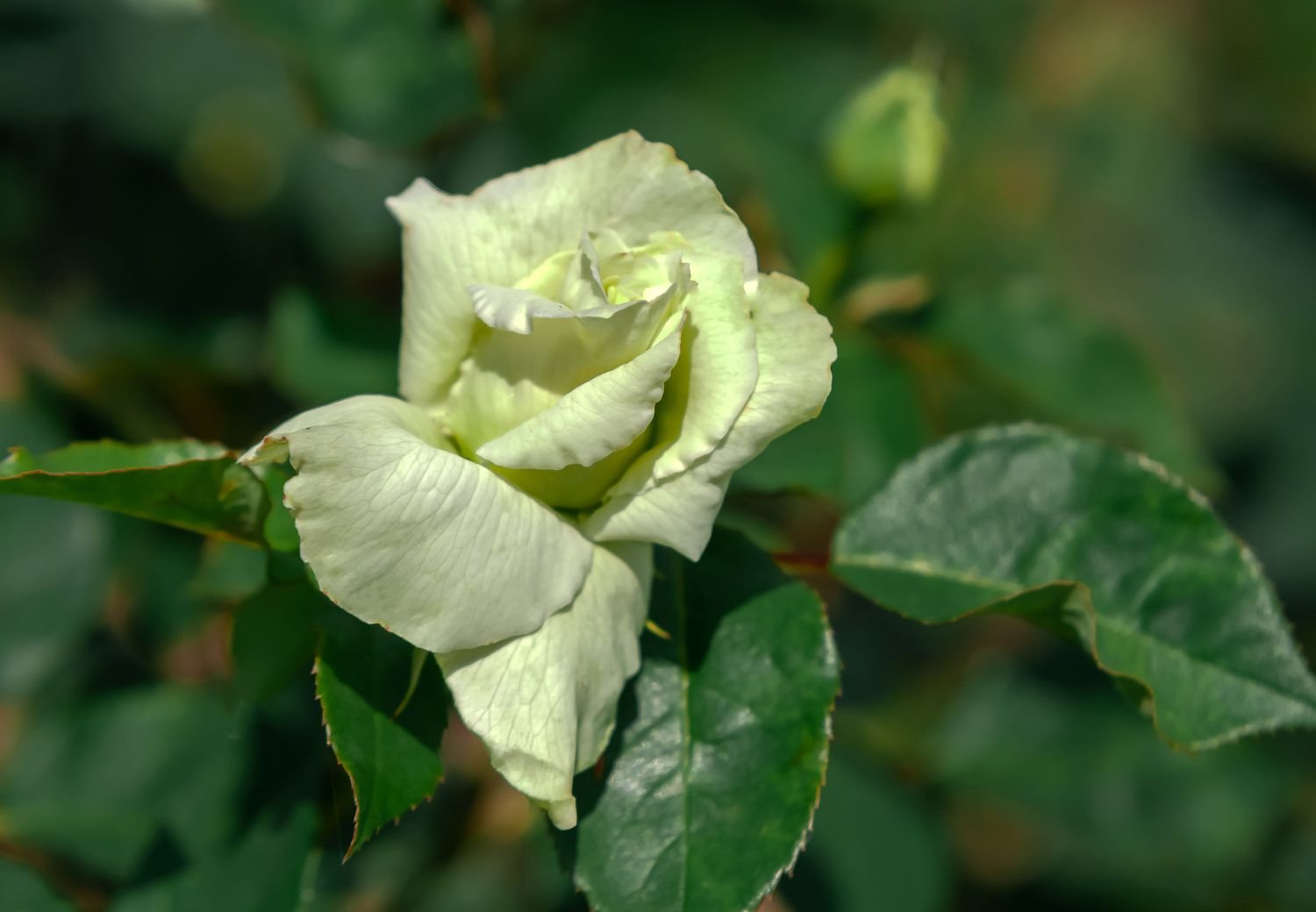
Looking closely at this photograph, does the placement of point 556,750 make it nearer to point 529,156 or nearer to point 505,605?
point 505,605

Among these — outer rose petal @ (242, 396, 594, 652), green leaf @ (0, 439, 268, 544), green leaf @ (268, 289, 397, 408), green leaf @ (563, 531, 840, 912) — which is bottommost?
green leaf @ (268, 289, 397, 408)

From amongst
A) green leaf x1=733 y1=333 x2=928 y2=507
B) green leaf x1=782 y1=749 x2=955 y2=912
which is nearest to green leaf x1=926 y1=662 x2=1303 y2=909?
green leaf x1=782 y1=749 x2=955 y2=912

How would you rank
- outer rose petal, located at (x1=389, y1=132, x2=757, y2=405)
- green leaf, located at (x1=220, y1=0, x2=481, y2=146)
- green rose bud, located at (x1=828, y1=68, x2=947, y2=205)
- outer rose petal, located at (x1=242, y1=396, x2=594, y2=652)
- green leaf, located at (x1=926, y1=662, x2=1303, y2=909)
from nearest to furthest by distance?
outer rose petal, located at (x1=242, y1=396, x2=594, y2=652)
outer rose petal, located at (x1=389, y1=132, x2=757, y2=405)
green leaf, located at (x1=220, y1=0, x2=481, y2=146)
green rose bud, located at (x1=828, y1=68, x2=947, y2=205)
green leaf, located at (x1=926, y1=662, x2=1303, y2=909)

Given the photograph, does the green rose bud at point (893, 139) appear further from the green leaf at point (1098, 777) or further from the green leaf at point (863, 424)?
the green leaf at point (1098, 777)

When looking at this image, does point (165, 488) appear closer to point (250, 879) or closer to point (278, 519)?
point (278, 519)

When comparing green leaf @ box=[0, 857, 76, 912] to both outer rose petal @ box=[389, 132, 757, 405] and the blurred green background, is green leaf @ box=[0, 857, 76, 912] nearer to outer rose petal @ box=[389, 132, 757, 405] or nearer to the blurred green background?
the blurred green background

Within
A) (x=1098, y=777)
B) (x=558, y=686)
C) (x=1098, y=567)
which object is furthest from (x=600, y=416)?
(x=1098, y=777)
